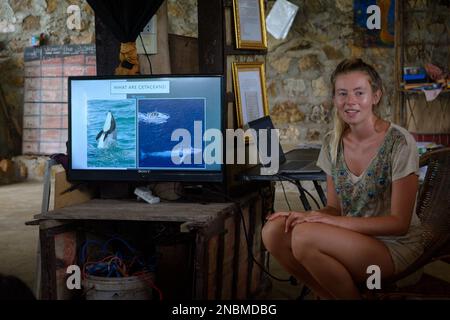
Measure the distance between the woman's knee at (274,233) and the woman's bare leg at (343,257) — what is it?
0.60 feet

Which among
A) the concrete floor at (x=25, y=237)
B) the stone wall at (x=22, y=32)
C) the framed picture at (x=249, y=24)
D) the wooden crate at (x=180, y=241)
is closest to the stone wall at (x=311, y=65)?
the concrete floor at (x=25, y=237)

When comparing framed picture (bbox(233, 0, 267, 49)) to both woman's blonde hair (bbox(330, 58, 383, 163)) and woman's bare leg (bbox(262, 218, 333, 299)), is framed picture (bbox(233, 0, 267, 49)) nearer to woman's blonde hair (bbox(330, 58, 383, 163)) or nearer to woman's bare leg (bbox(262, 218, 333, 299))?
woman's blonde hair (bbox(330, 58, 383, 163))

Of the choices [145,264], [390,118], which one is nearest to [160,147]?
[145,264]

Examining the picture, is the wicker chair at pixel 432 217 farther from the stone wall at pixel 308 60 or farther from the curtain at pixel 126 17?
the stone wall at pixel 308 60

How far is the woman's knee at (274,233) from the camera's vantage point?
195 cm

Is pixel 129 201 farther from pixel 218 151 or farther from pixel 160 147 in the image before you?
pixel 218 151

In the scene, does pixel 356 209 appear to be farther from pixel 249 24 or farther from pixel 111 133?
pixel 249 24

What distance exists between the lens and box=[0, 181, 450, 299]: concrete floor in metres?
3.11

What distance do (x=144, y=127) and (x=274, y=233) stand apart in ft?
2.18

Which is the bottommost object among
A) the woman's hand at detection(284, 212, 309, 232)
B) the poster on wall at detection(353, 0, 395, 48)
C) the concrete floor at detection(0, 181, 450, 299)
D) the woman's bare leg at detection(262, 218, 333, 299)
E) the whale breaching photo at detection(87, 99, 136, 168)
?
the concrete floor at detection(0, 181, 450, 299)

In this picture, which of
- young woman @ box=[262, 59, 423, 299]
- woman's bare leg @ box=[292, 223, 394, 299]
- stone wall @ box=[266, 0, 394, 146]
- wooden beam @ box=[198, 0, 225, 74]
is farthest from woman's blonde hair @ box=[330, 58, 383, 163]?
stone wall @ box=[266, 0, 394, 146]

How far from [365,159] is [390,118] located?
3909 millimetres

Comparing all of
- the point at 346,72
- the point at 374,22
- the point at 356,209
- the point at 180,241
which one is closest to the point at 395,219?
the point at 356,209

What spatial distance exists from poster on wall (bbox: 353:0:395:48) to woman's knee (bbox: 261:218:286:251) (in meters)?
4.08
